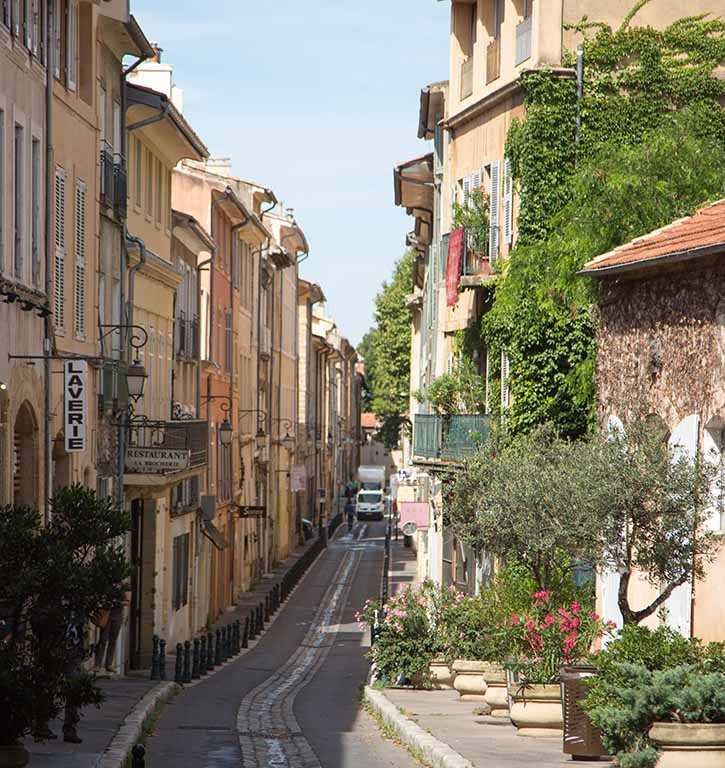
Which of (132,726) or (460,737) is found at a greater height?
(460,737)

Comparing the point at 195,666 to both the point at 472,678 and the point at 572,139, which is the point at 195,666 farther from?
the point at 572,139

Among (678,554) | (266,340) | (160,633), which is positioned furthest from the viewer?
(266,340)

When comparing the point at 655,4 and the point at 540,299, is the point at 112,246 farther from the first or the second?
the point at 655,4

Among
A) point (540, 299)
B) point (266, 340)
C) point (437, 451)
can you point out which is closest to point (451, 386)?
point (437, 451)

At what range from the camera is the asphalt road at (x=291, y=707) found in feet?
57.3

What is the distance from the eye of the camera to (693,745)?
37.2 feet

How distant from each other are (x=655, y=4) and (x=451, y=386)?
25.7 ft

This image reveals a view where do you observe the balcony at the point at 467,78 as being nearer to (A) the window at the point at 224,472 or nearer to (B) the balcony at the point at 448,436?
(B) the balcony at the point at 448,436

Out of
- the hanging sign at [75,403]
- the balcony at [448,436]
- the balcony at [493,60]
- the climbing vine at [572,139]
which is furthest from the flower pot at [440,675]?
the balcony at [493,60]

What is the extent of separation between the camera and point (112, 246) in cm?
2869

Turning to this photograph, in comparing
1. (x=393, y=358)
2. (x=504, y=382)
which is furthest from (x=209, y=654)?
(x=393, y=358)

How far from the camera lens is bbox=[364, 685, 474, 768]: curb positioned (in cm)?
1416

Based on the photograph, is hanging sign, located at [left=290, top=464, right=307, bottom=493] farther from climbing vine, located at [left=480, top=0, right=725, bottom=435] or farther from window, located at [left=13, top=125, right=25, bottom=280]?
window, located at [left=13, top=125, right=25, bottom=280]

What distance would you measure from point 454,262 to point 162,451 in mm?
6100
